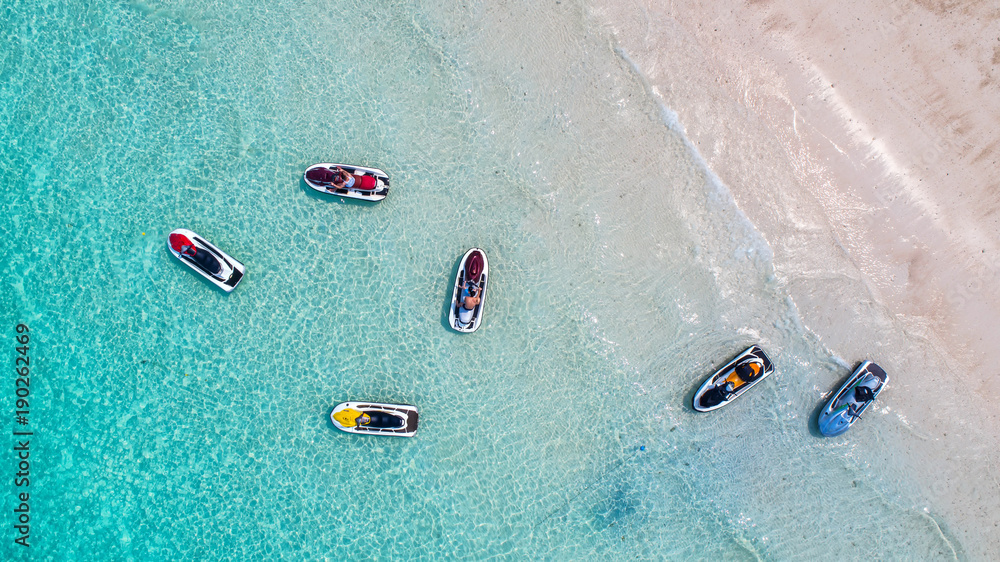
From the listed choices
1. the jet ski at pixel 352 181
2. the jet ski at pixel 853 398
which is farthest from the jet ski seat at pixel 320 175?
the jet ski at pixel 853 398

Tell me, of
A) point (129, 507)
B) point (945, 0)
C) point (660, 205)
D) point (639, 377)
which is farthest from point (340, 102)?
point (945, 0)

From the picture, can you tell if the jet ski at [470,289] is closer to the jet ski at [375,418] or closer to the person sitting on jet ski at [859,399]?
the jet ski at [375,418]

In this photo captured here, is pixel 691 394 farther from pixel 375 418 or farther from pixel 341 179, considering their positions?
pixel 341 179

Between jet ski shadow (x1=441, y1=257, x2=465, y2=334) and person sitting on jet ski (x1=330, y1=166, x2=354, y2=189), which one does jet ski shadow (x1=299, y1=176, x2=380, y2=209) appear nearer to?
person sitting on jet ski (x1=330, y1=166, x2=354, y2=189)

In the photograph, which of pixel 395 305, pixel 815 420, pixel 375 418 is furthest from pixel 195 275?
pixel 815 420

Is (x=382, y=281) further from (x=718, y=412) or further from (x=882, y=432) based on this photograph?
(x=882, y=432)

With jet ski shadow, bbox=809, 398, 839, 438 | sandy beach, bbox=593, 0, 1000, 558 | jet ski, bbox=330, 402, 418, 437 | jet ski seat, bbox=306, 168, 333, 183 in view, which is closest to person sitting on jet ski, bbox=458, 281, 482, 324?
jet ski, bbox=330, 402, 418, 437
